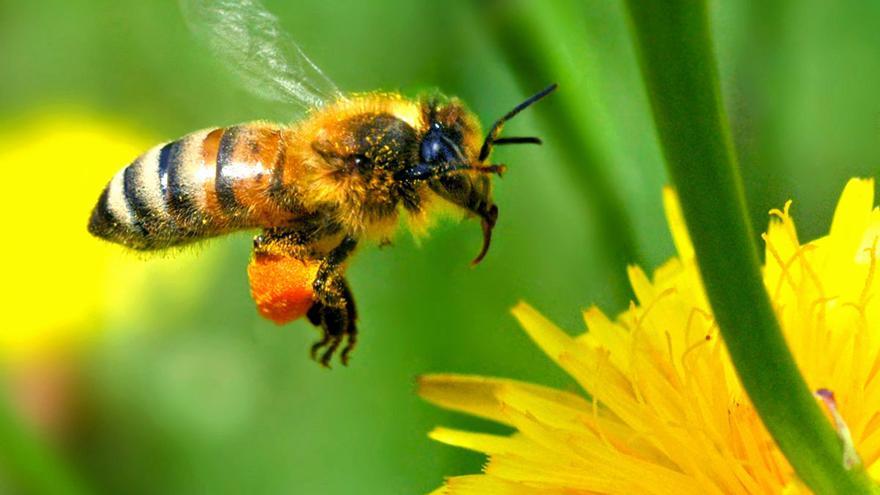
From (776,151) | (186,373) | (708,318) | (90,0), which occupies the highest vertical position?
(90,0)

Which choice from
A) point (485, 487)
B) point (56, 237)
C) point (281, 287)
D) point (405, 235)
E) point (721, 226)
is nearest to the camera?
point (721, 226)

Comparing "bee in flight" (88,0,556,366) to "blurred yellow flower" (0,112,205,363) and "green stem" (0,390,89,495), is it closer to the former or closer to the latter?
"green stem" (0,390,89,495)

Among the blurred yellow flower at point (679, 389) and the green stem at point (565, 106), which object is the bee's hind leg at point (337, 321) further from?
the green stem at point (565, 106)

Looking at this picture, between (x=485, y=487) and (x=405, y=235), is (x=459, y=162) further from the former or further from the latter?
(x=405, y=235)

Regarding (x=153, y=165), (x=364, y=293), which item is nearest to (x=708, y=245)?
(x=153, y=165)

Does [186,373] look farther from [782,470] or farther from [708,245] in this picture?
[708,245]

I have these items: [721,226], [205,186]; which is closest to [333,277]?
[205,186]
